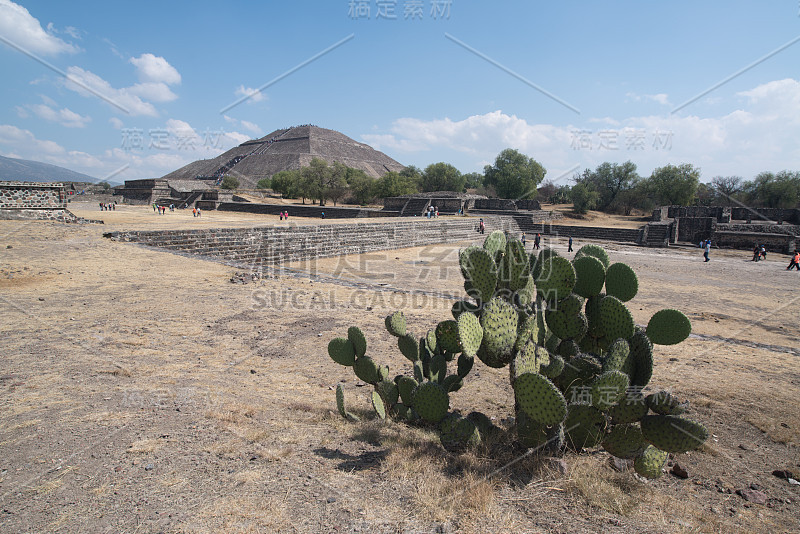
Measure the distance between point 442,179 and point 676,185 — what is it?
98.8 ft

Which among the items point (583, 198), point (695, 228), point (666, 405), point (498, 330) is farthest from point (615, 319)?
point (583, 198)

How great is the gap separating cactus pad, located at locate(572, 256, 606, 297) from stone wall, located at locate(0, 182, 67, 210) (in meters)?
22.7

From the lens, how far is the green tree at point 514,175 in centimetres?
5409

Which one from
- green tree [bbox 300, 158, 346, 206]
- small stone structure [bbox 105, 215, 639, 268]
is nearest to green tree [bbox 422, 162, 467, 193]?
green tree [bbox 300, 158, 346, 206]

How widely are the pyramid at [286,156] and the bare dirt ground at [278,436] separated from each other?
321 feet

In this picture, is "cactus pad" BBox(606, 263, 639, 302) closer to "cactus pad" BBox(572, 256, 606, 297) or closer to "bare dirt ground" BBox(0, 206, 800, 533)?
"cactus pad" BBox(572, 256, 606, 297)

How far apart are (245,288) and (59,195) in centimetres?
1614

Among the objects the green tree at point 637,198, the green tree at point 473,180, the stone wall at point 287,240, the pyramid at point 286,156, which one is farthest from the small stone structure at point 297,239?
the pyramid at point 286,156

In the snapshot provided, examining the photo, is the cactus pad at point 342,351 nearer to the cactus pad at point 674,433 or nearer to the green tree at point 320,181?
the cactus pad at point 674,433

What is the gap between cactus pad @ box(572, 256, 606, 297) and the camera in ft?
12.2

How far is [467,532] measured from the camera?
2338 millimetres

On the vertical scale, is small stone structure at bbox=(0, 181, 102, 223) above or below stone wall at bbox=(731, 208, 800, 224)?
below

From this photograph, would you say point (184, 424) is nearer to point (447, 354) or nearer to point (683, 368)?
point (447, 354)

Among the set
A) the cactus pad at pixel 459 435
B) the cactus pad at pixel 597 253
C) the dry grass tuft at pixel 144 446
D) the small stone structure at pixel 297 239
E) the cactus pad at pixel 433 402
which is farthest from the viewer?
the small stone structure at pixel 297 239
